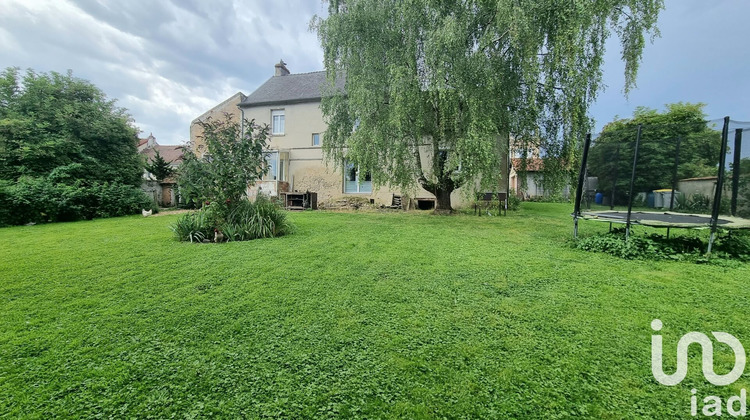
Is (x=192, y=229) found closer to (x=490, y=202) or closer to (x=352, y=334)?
(x=352, y=334)

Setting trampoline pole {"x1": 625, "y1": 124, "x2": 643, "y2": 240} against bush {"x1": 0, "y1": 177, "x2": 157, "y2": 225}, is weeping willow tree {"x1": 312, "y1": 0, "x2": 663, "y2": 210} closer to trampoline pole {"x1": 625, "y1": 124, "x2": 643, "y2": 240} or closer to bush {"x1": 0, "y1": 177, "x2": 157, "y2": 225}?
trampoline pole {"x1": 625, "y1": 124, "x2": 643, "y2": 240}

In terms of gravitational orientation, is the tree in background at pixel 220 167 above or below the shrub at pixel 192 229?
above

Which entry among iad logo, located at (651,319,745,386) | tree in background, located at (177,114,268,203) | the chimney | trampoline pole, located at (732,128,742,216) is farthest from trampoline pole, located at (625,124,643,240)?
the chimney

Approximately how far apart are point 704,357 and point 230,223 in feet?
22.5

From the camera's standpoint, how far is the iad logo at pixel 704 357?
1827 millimetres

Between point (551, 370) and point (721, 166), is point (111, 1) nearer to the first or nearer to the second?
point (551, 370)

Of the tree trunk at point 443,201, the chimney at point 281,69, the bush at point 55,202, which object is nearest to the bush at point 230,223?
the tree trunk at point 443,201

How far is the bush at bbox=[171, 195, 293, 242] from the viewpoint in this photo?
5988 mm

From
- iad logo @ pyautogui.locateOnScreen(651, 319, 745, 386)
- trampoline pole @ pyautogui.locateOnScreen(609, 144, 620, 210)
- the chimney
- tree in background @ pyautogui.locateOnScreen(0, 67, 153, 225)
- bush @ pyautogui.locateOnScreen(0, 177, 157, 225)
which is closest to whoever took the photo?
iad logo @ pyautogui.locateOnScreen(651, 319, 745, 386)

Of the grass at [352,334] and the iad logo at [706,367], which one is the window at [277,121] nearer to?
the grass at [352,334]

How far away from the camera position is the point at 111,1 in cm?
775

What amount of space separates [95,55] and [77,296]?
11048 millimetres

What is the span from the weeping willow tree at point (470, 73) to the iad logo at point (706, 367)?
593 cm

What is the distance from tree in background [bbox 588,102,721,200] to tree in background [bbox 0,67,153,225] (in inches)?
615
